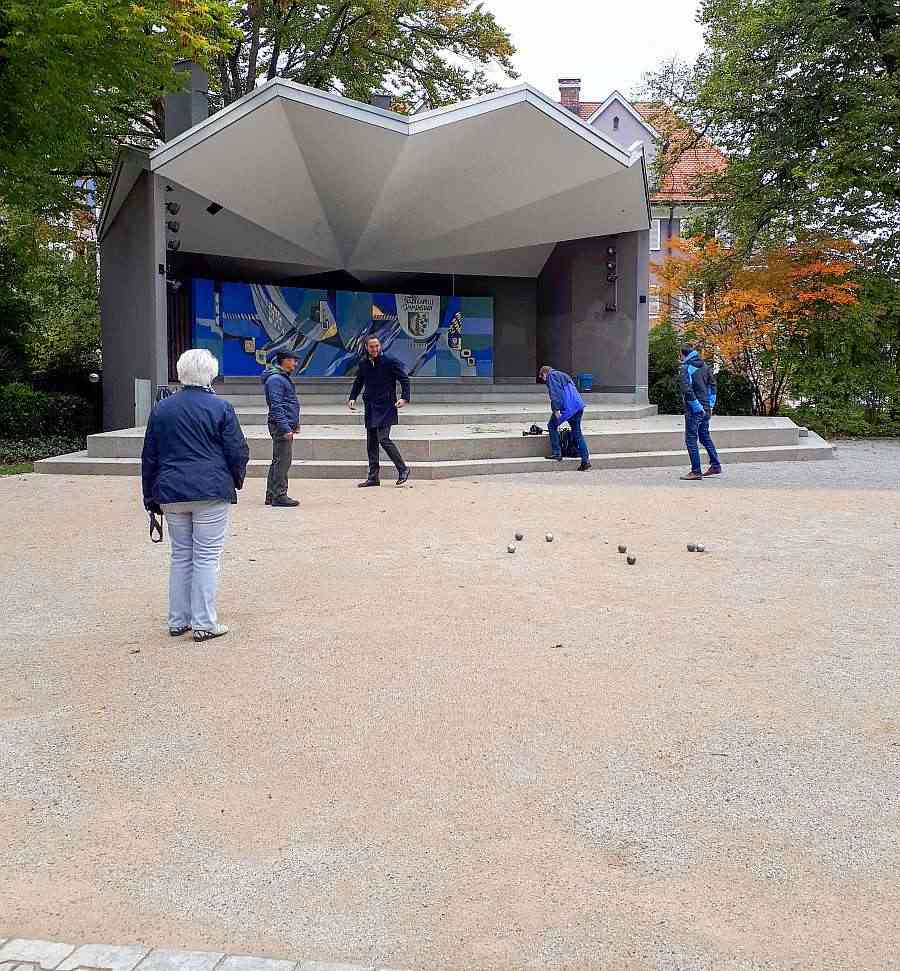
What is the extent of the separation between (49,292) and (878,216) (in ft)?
63.5

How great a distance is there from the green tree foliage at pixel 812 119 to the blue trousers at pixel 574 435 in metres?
9.65

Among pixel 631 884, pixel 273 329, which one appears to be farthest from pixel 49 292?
pixel 631 884

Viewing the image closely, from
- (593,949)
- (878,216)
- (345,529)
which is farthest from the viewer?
(878,216)

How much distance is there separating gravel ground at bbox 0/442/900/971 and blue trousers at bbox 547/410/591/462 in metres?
5.95

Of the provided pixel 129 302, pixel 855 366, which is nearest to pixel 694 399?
pixel 855 366

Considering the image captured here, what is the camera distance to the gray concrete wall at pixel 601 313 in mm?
21234

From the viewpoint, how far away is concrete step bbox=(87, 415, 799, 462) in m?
13.7

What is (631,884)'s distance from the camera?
9.43ft

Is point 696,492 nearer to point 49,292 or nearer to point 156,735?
point 156,735

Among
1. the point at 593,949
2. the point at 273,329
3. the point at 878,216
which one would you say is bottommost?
the point at 593,949

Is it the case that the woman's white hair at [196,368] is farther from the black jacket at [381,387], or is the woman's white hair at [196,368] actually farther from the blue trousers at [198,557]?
the black jacket at [381,387]

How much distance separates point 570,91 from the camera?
39688 mm

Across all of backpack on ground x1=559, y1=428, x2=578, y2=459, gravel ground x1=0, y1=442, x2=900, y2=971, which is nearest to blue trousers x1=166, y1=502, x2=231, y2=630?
gravel ground x1=0, y1=442, x2=900, y2=971

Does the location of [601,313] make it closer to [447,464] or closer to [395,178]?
[395,178]
